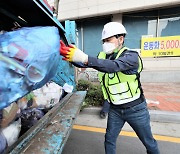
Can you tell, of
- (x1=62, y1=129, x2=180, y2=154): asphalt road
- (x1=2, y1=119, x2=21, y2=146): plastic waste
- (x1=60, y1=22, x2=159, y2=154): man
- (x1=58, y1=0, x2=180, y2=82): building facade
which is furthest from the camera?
(x1=58, y1=0, x2=180, y2=82): building facade

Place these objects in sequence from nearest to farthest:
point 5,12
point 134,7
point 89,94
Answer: point 5,12 → point 89,94 → point 134,7

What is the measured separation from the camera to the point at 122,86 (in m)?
1.71

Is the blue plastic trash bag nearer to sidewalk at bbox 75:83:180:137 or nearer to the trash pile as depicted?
the trash pile

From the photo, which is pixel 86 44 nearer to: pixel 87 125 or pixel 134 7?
pixel 134 7

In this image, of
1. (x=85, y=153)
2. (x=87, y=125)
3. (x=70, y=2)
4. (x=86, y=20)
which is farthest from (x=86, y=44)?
(x=85, y=153)

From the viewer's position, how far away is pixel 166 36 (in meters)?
7.74

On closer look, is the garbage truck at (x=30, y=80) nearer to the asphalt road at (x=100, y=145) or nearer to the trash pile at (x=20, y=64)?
the trash pile at (x=20, y=64)

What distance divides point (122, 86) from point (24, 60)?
3.34 feet

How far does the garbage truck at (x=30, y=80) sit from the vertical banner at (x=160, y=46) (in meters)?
6.40

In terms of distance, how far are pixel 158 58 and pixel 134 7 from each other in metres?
2.31

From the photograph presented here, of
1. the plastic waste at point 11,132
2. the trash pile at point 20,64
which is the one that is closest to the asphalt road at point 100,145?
the plastic waste at point 11,132

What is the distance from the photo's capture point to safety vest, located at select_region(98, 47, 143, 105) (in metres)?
1.69

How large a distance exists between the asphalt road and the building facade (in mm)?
4812


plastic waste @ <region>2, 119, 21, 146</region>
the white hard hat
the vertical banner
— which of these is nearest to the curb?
the white hard hat
